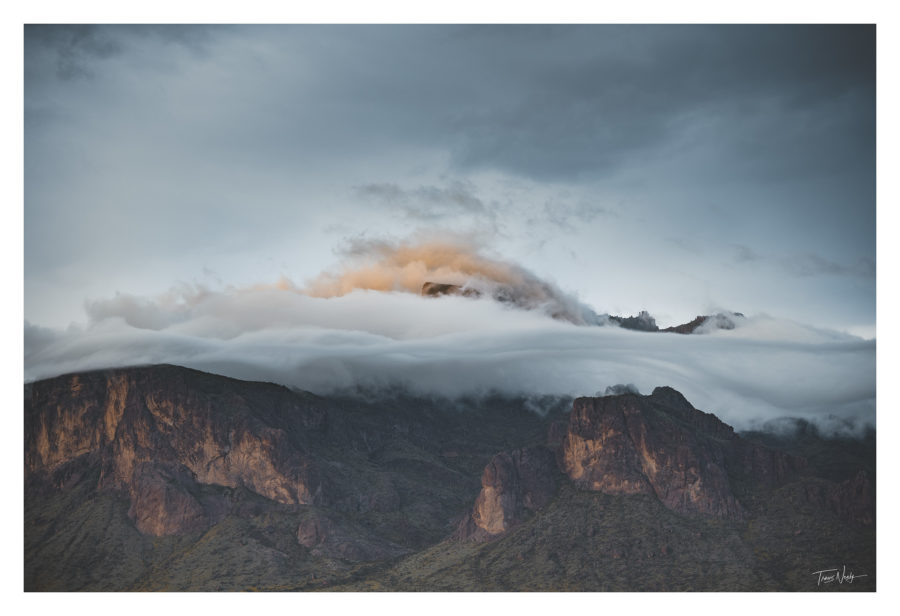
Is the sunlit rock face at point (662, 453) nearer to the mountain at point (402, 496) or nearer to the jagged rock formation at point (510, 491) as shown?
the mountain at point (402, 496)

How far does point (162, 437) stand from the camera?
152 meters

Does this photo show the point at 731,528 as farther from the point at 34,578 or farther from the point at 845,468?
the point at 34,578

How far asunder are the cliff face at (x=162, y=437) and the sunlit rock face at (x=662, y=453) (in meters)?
41.3

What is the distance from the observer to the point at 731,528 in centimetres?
10906

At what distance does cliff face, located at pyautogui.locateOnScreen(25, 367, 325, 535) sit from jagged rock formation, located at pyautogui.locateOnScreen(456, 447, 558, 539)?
31.0 metres

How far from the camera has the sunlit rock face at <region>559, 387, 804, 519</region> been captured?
120688 millimetres

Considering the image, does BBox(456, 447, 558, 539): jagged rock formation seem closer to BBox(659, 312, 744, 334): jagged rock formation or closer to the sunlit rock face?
the sunlit rock face

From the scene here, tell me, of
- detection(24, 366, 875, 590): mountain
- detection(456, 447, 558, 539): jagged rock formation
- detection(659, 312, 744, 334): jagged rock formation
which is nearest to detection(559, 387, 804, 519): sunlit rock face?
detection(24, 366, 875, 590): mountain

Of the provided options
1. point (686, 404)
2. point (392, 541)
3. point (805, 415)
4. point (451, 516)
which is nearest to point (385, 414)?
point (451, 516)
